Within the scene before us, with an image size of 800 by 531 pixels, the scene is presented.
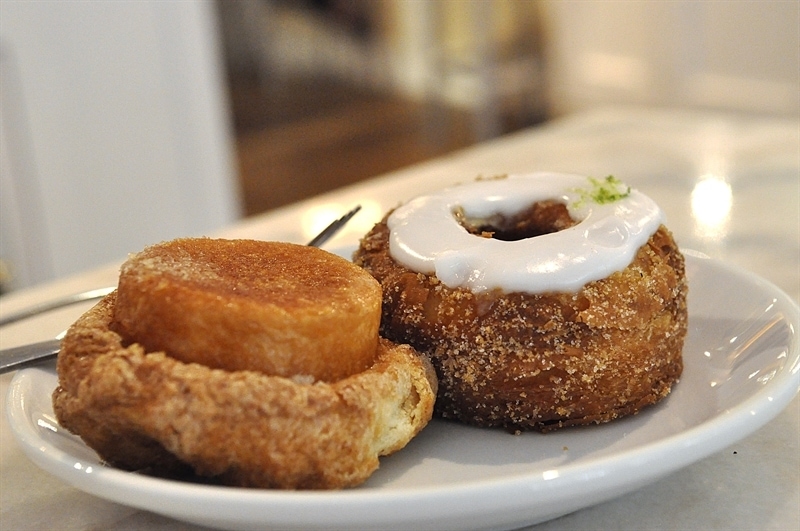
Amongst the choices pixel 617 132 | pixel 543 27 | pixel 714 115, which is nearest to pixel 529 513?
pixel 617 132

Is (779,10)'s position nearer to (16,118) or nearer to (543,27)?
(543,27)

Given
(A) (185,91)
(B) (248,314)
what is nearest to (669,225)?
(B) (248,314)

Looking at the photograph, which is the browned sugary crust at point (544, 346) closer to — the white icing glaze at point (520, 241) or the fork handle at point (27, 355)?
the white icing glaze at point (520, 241)

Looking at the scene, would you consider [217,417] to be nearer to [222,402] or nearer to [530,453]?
[222,402]

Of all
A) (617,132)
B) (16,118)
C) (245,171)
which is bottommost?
(245,171)

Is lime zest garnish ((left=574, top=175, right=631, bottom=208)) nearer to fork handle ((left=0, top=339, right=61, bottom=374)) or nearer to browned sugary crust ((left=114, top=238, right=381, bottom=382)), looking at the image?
browned sugary crust ((left=114, top=238, right=381, bottom=382))
